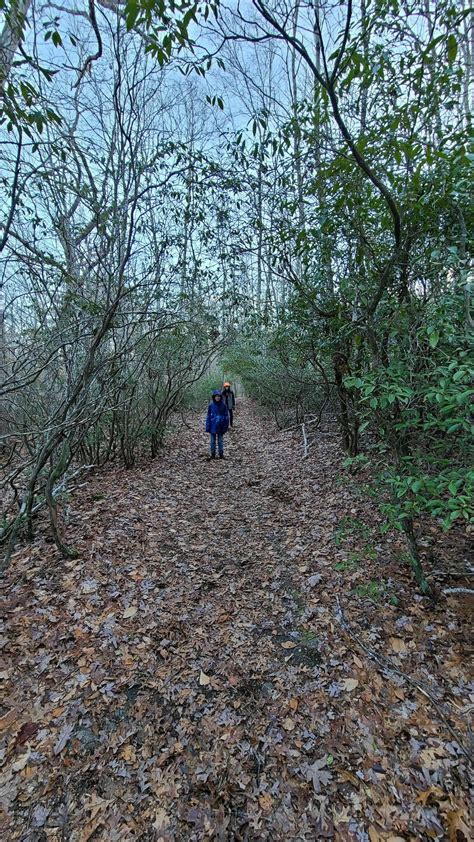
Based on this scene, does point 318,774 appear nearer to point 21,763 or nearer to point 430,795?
point 430,795

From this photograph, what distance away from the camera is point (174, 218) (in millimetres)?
6906

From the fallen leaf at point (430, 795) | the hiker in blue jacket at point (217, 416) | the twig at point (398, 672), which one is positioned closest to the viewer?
the fallen leaf at point (430, 795)

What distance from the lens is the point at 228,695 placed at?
2688mm

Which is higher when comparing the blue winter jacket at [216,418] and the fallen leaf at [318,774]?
the blue winter jacket at [216,418]

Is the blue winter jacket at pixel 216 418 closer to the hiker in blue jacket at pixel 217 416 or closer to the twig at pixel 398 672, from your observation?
the hiker in blue jacket at pixel 217 416

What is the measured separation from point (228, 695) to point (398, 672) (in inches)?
53.5

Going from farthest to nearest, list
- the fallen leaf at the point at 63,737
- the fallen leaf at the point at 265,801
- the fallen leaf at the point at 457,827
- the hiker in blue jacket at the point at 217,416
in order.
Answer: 1. the hiker in blue jacket at the point at 217,416
2. the fallen leaf at the point at 63,737
3. the fallen leaf at the point at 265,801
4. the fallen leaf at the point at 457,827

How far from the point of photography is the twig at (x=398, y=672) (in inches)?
84.5

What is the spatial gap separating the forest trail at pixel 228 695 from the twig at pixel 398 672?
0.05 ft

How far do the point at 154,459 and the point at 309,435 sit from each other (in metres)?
4.37

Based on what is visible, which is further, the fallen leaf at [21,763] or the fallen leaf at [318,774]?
the fallen leaf at [21,763]

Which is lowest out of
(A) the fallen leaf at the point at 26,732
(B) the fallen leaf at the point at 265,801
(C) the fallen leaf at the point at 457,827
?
(B) the fallen leaf at the point at 265,801

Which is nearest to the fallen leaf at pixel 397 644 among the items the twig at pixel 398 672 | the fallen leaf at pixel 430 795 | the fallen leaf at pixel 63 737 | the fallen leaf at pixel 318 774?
the twig at pixel 398 672

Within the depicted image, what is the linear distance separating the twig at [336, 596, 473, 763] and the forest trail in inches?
0.6
